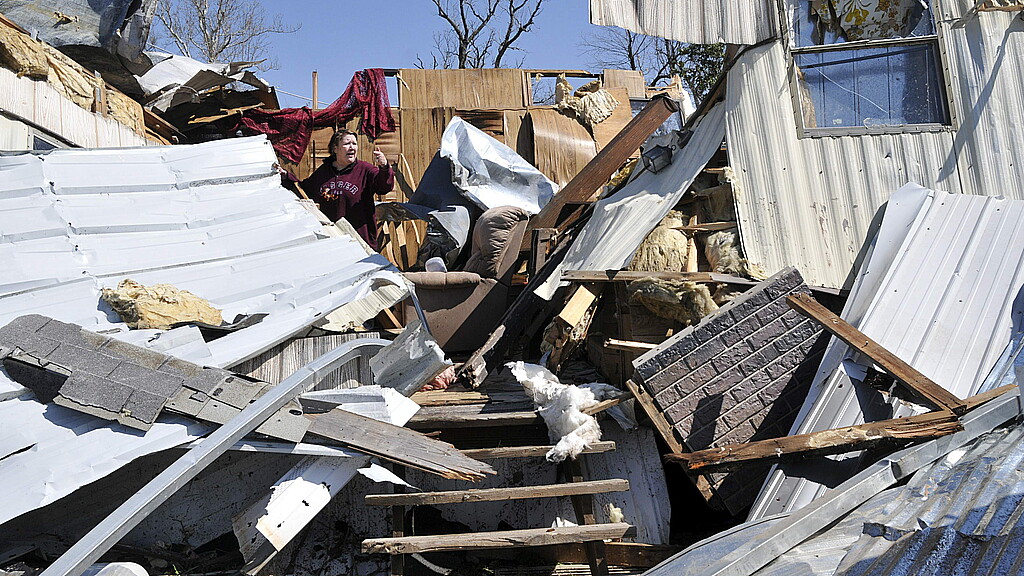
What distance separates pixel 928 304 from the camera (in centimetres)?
444

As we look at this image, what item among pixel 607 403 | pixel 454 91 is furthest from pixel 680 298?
pixel 454 91

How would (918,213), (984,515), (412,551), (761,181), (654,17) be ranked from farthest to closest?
(654,17) < (761,181) < (918,213) < (412,551) < (984,515)

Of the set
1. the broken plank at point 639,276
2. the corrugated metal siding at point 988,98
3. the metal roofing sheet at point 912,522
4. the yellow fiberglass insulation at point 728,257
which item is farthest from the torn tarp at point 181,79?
the metal roofing sheet at point 912,522

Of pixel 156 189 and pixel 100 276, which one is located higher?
pixel 156 189

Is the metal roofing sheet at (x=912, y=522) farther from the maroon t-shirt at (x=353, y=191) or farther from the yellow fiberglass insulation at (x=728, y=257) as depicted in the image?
the maroon t-shirt at (x=353, y=191)

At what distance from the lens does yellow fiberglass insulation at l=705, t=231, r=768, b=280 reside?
5281mm

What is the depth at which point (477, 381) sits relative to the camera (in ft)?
17.4

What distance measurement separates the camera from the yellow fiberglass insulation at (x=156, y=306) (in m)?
4.12

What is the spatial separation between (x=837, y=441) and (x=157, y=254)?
427 cm

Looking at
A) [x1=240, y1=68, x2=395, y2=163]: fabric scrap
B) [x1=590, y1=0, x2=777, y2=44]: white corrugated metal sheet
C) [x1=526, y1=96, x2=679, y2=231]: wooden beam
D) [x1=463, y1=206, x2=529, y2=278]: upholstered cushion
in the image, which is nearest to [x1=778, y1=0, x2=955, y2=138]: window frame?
[x1=590, y1=0, x2=777, y2=44]: white corrugated metal sheet

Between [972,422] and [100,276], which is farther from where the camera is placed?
[100,276]

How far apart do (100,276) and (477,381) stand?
2594 mm

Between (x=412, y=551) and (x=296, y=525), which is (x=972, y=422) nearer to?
(x=412, y=551)

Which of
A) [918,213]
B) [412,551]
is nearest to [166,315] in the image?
[412,551]
